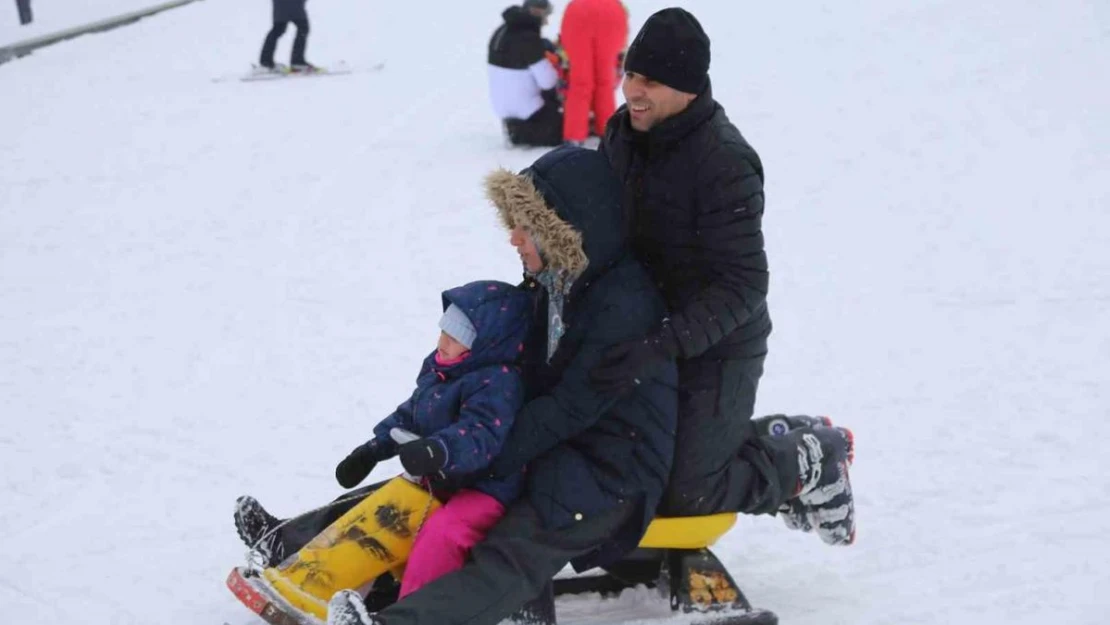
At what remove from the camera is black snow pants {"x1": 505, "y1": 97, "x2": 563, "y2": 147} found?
32.4 feet

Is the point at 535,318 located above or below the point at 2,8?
above

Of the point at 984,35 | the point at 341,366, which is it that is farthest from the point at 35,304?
the point at 984,35

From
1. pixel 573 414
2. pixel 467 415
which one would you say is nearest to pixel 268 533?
pixel 467 415

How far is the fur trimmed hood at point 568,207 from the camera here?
3.36 m

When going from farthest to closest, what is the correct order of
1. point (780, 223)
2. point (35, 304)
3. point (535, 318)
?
point (780, 223) → point (35, 304) → point (535, 318)

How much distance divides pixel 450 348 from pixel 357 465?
1.49 ft

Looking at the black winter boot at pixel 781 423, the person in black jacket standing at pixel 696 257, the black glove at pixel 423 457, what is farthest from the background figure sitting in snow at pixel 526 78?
the black glove at pixel 423 457

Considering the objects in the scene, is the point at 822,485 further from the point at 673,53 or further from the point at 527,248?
the point at 673,53

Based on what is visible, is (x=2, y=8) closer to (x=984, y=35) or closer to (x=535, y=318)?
(x=984, y=35)

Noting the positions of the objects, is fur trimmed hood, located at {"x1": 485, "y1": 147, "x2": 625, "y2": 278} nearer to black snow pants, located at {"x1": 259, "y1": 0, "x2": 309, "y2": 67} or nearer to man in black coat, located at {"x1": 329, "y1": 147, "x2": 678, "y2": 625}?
man in black coat, located at {"x1": 329, "y1": 147, "x2": 678, "y2": 625}

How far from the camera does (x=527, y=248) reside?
11.3 feet

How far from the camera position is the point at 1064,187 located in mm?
8289

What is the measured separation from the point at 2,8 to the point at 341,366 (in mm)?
15975

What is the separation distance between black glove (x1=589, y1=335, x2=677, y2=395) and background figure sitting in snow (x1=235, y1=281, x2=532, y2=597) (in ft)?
0.80
